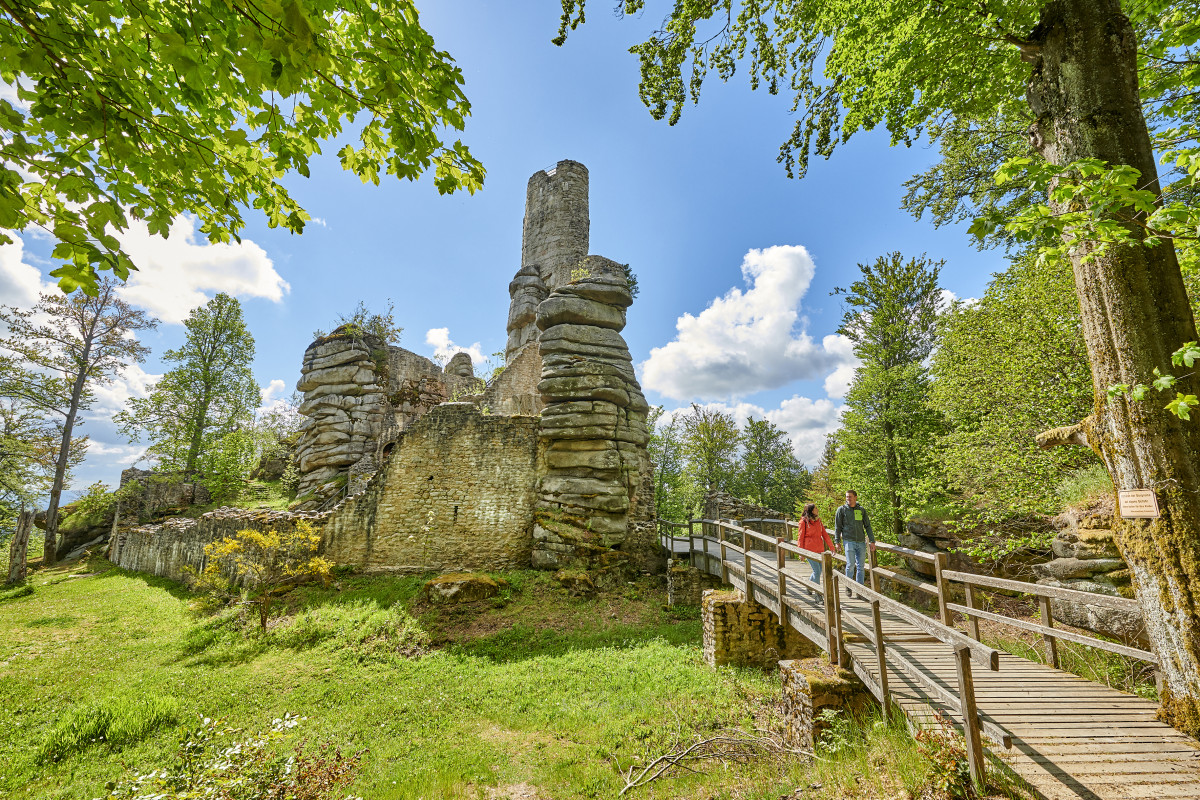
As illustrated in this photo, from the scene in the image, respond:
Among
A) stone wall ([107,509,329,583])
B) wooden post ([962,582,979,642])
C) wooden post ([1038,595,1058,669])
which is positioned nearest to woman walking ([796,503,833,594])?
wooden post ([962,582,979,642])

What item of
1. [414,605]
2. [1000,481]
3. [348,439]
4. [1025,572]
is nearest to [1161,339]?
[1000,481]

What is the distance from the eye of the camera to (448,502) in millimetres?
12305

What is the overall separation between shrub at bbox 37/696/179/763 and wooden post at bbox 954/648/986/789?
27.9ft

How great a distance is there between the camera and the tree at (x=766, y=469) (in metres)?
31.3

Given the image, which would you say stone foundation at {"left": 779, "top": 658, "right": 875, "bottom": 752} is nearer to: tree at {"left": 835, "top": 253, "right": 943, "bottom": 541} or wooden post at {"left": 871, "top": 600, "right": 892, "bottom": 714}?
wooden post at {"left": 871, "top": 600, "right": 892, "bottom": 714}

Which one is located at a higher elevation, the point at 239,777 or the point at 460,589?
the point at 239,777

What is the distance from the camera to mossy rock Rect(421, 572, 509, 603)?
9680 mm

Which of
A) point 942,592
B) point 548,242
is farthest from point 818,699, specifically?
point 548,242

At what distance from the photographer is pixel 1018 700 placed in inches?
150

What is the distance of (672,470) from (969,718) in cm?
2901

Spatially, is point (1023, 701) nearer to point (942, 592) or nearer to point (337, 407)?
point (942, 592)

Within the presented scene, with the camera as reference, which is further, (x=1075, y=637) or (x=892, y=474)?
(x=892, y=474)

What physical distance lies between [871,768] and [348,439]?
18814 millimetres

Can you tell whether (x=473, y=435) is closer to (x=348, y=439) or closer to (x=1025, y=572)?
(x=348, y=439)
